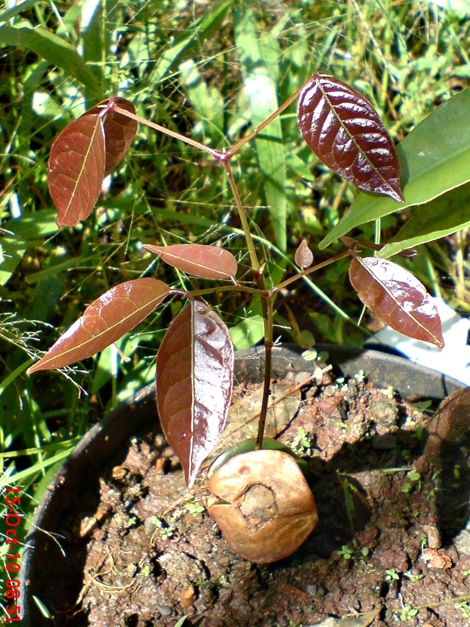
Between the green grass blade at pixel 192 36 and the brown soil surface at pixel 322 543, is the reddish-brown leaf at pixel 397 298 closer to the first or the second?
the brown soil surface at pixel 322 543

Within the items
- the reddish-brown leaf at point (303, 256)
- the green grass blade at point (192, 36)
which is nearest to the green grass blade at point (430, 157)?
the reddish-brown leaf at point (303, 256)

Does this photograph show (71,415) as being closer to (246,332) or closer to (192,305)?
(246,332)

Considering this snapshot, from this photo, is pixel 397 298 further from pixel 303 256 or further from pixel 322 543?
pixel 322 543

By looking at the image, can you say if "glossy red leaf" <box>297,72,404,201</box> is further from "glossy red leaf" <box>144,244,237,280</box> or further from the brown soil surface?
the brown soil surface

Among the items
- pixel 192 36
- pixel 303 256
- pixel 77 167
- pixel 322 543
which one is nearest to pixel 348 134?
pixel 303 256

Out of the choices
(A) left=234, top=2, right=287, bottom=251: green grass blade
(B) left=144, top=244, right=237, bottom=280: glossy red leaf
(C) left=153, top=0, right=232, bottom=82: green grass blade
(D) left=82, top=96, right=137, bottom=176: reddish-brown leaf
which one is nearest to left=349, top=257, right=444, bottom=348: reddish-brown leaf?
(B) left=144, top=244, right=237, bottom=280: glossy red leaf
